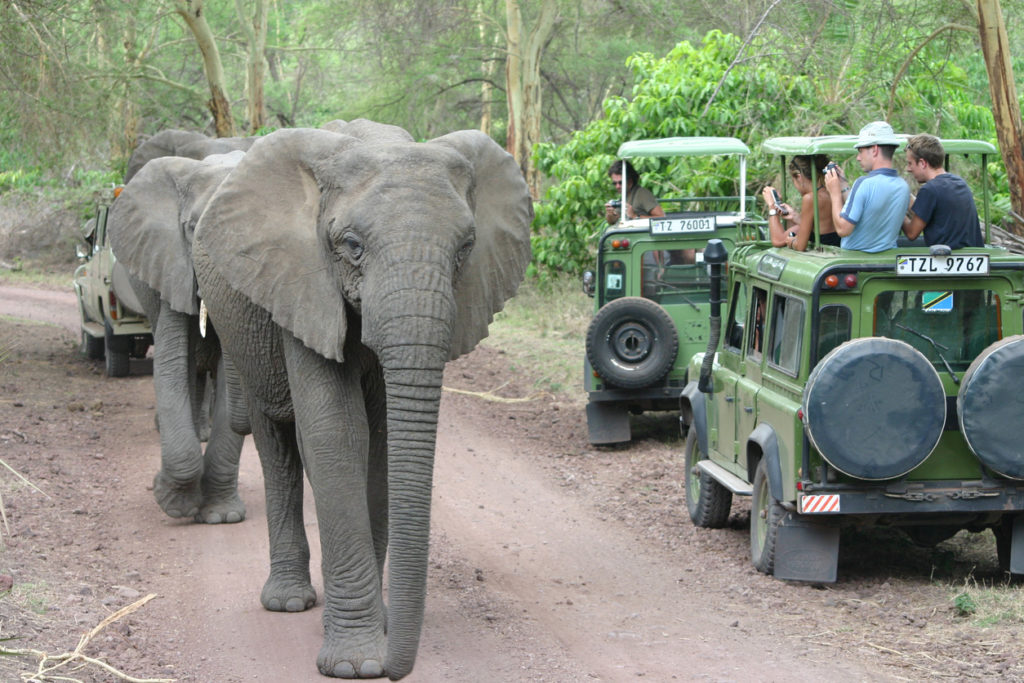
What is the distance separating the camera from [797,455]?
23.6 ft

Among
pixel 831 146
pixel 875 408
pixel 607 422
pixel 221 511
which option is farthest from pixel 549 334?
pixel 875 408

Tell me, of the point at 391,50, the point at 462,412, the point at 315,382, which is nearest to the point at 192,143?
the point at 462,412

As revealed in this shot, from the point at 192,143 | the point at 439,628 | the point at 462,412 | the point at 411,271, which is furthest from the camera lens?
the point at 462,412

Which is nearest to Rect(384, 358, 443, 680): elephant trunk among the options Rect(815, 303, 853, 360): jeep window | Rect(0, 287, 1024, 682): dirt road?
Rect(0, 287, 1024, 682): dirt road

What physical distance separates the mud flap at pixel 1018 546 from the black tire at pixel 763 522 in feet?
4.31

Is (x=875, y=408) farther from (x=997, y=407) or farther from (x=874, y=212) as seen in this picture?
(x=874, y=212)

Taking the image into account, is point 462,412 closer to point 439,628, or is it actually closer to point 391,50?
point 439,628

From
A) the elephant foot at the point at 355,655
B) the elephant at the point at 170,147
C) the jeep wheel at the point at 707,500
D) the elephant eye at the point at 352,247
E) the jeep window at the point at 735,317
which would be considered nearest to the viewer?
the elephant eye at the point at 352,247

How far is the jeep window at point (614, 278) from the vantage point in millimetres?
11961

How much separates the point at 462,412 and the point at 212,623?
709 centimetres

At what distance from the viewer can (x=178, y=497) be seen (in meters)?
9.23

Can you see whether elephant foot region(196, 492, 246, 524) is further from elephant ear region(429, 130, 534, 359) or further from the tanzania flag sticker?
the tanzania flag sticker

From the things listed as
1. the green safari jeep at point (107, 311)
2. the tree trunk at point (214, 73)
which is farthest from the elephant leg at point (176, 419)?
the tree trunk at point (214, 73)

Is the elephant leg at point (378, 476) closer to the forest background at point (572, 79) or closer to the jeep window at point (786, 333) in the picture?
the jeep window at point (786, 333)
